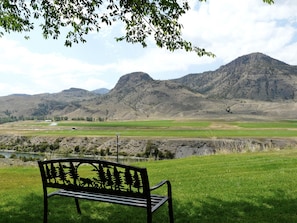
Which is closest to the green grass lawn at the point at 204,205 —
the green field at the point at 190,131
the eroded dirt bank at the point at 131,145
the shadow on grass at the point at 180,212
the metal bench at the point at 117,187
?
the shadow on grass at the point at 180,212

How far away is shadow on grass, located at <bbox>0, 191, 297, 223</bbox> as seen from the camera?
287 inches

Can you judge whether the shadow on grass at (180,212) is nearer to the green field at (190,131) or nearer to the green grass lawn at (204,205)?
the green grass lawn at (204,205)

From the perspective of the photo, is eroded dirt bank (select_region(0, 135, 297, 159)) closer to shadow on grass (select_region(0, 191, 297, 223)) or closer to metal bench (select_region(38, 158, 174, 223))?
shadow on grass (select_region(0, 191, 297, 223))

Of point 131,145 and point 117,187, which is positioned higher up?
point 117,187

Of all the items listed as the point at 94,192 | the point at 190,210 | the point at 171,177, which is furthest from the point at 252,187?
the point at 94,192

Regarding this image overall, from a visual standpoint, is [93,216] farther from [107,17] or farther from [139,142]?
[139,142]

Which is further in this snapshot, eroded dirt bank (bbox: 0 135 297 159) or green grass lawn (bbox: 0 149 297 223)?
eroded dirt bank (bbox: 0 135 297 159)

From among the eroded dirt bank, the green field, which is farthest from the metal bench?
the green field

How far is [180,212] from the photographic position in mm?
7777

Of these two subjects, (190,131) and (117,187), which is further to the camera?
(190,131)

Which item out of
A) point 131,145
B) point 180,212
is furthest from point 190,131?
point 180,212

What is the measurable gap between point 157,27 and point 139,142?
7226 centimetres

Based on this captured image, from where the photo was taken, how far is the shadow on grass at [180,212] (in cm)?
728

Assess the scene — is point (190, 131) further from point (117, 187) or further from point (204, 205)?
point (117, 187)
